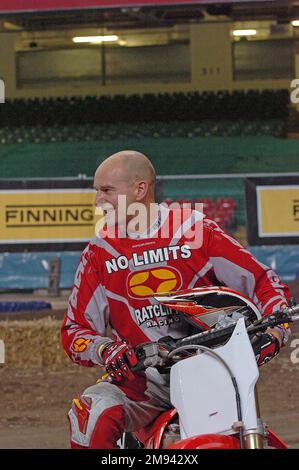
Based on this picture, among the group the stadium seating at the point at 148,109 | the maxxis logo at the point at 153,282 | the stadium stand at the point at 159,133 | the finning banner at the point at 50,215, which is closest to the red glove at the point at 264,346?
the maxxis logo at the point at 153,282

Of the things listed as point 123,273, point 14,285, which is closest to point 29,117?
point 14,285

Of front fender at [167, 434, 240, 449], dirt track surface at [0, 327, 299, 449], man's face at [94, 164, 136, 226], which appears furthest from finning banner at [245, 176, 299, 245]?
front fender at [167, 434, 240, 449]

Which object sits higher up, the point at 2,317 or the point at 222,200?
the point at 222,200

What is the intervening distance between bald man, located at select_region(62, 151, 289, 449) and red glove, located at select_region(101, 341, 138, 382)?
6.8 inches

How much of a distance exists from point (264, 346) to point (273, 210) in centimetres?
755

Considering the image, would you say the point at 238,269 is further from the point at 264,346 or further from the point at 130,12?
the point at 130,12

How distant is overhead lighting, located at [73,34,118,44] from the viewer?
59.9 ft

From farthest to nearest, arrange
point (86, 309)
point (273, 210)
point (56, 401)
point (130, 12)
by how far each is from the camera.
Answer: point (130, 12) < point (273, 210) < point (56, 401) < point (86, 309)

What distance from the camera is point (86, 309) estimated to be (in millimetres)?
3500

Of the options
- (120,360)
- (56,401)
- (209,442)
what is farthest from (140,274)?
(56,401)

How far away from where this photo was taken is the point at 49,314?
33.8 feet

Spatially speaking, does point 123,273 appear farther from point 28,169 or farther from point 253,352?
point 28,169

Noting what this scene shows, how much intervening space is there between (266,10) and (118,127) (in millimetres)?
2871

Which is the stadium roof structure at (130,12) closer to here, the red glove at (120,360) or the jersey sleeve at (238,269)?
the jersey sleeve at (238,269)
